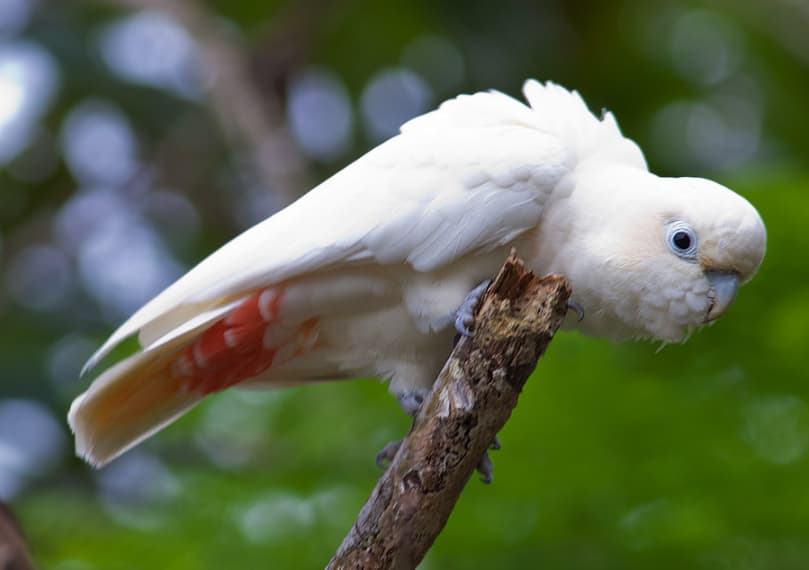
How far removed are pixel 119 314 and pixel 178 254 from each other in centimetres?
45

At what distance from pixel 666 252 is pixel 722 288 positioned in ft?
0.54

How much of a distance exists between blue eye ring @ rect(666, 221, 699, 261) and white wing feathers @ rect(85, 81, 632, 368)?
0.30m

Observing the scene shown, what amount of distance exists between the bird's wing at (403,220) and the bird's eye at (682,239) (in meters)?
0.30

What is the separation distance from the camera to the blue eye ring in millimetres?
2537

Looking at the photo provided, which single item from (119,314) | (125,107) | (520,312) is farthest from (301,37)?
(520,312)

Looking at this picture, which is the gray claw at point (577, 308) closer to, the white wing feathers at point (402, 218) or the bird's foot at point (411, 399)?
the white wing feathers at point (402, 218)

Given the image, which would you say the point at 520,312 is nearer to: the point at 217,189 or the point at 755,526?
the point at 755,526

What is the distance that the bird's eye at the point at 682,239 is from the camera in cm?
254

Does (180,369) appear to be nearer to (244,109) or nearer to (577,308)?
(577,308)

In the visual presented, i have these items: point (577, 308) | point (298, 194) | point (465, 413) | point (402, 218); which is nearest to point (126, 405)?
point (402, 218)

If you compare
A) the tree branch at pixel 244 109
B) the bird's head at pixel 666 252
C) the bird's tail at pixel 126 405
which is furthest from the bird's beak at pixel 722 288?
the tree branch at pixel 244 109

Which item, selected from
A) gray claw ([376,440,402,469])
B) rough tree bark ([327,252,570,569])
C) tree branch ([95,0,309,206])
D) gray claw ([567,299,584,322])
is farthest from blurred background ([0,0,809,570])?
rough tree bark ([327,252,570,569])

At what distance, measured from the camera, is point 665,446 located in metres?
4.11

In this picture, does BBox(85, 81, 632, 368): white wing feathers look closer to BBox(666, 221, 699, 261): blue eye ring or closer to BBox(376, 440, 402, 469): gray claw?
BBox(666, 221, 699, 261): blue eye ring
